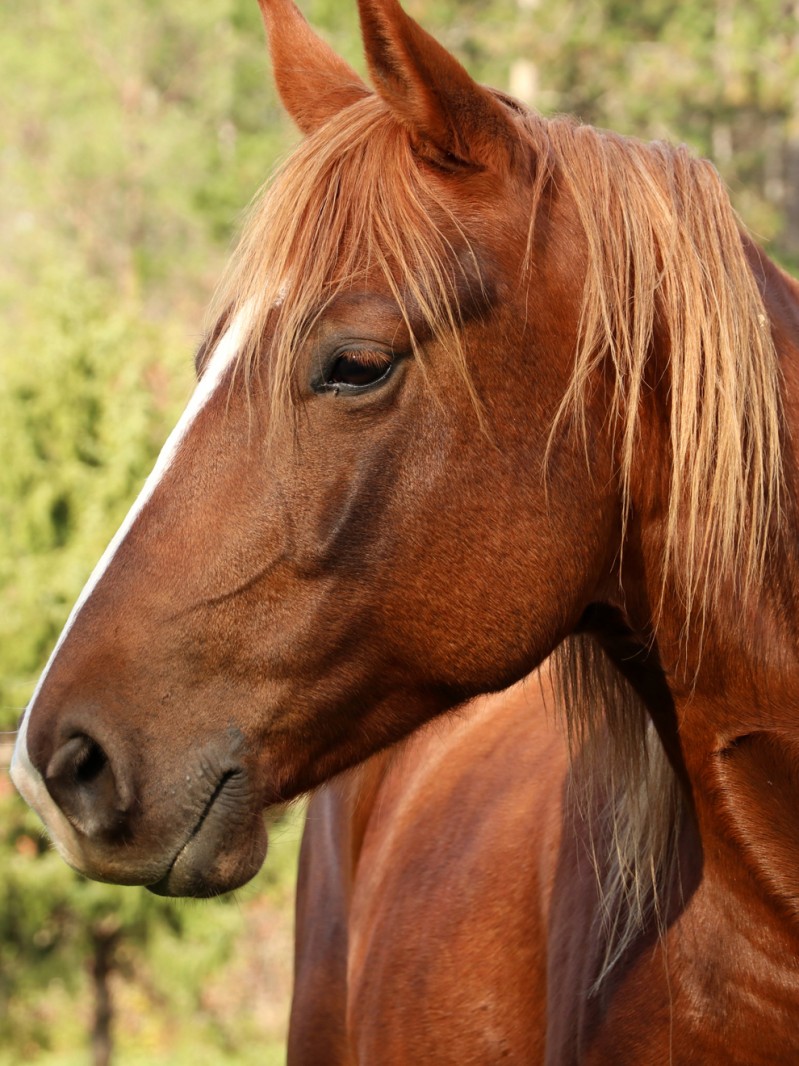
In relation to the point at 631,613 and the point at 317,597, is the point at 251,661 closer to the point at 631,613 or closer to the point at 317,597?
the point at 317,597

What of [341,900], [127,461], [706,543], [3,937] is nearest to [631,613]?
[706,543]

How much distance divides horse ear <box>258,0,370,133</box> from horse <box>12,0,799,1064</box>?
26 centimetres

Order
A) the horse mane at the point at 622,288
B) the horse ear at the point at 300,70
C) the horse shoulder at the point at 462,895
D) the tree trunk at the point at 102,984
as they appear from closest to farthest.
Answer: the horse mane at the point at 622,288 < the horse ear at the point at 300,70 < the horse shoulder at the point at 462,895 < the tree trunk at the point at 102,984

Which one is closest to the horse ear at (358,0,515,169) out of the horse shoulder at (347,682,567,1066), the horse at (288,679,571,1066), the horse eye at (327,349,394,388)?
the horse eye at (327,349,394,388)

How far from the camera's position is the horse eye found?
1.95 meters

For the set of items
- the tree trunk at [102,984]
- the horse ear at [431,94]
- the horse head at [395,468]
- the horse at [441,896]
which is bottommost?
the tree trunk at [102,984]

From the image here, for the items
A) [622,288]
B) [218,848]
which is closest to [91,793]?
[218,848]

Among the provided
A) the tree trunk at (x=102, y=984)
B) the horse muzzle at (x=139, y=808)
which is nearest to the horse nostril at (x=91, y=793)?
the horse muzzle at (x=139, y=808)

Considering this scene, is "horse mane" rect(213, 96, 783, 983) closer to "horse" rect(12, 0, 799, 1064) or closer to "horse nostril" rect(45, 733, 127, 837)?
"horse" rect(12, 0, 799, 1064)

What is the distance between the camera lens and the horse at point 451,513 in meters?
1.94

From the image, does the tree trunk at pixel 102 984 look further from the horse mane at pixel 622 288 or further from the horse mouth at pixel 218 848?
the horse mane at pixel 622 288

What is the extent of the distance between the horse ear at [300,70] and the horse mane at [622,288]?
10.2 inches

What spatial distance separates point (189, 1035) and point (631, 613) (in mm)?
15164

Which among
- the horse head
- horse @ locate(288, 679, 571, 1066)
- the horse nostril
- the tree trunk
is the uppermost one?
the horse head
